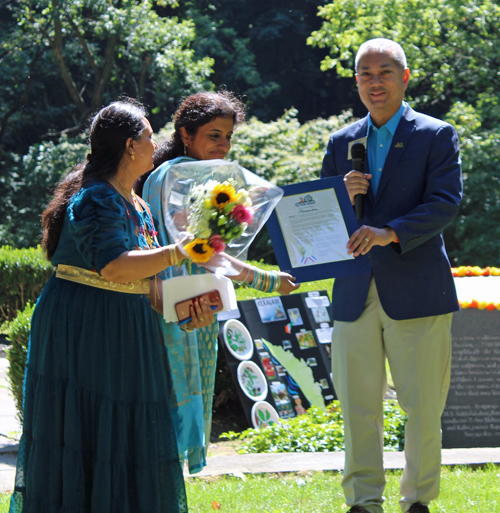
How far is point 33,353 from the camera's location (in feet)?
9.68

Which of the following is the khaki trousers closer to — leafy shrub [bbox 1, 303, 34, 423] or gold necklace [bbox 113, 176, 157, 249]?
gold necklace [bbox 113, 176, 157, 249]

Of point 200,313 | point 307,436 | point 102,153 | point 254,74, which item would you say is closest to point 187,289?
point 200,313

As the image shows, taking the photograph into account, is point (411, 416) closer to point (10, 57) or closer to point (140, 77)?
point (140, 77)

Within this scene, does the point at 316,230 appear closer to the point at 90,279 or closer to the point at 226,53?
the point at 90,279

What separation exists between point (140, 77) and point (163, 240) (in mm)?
18302

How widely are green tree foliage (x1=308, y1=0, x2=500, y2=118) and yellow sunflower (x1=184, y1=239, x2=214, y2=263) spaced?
13.8 meters

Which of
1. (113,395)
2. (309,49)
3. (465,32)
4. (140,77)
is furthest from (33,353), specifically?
(309,49)

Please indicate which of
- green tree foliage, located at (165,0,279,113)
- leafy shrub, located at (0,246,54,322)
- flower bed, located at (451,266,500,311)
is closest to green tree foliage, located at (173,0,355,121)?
green tree foliage, located at (165,0,279,113)

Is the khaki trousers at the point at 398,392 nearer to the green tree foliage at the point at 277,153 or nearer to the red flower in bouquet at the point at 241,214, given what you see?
the red flower in bouquet at the point at 241,214

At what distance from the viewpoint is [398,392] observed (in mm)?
3654

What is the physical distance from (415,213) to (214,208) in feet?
3.75

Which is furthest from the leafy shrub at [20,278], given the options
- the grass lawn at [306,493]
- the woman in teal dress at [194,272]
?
the woman in teal dress at [194,272]

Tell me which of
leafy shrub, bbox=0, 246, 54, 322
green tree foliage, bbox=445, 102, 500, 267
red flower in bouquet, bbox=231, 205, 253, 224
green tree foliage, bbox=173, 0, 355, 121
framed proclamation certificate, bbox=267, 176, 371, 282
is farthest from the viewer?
green tree foliage, bbox=173, 0, 355, 121

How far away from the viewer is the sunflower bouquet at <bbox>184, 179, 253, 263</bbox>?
274cm
